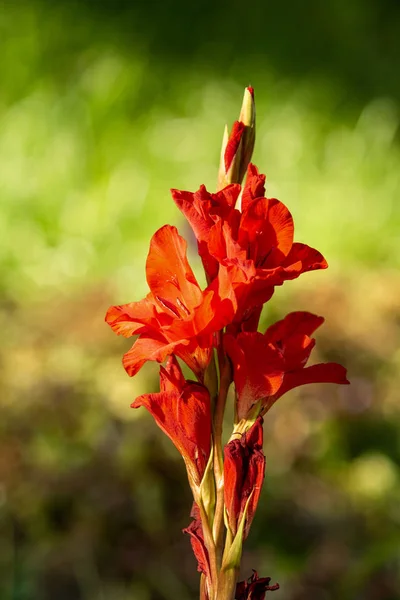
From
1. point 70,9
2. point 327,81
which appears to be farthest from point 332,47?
point 70,9

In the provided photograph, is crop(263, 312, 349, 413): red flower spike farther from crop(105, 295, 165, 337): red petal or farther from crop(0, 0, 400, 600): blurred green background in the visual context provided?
crop(0, 0, 400, 600): blurred green background

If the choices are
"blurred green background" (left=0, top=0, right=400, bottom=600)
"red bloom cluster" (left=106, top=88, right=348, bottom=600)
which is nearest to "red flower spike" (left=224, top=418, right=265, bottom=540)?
"red bloom cluster" (left=106, top=88, right=348, bottom=600)

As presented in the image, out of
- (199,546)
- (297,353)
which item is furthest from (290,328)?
(199,546)

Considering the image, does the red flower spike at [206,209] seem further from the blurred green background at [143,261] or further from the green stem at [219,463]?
the blurred green background at [143,261]

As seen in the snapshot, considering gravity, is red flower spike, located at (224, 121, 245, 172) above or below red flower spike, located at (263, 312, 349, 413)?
above

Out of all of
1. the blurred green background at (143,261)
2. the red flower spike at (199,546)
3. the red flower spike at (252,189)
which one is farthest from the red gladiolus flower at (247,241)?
the blurred green background at (143,261)

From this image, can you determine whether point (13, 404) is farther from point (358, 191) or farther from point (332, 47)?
point (332, 47)
